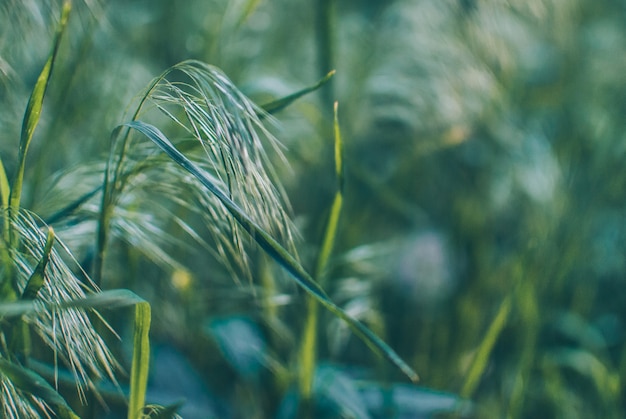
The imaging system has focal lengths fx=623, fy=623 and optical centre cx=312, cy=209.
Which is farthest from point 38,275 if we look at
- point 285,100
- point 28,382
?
point 285,100

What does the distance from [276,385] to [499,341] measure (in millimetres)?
333

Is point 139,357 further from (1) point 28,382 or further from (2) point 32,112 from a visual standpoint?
(2) point 32,112

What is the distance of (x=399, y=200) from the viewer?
804mm

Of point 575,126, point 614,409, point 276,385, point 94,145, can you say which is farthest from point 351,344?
point 575,126

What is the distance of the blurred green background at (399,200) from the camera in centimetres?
67

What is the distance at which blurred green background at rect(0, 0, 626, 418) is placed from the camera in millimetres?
672

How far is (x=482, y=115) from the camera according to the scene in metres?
0.99

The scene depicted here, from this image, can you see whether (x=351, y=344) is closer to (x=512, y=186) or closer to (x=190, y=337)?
(x=190, y=337)

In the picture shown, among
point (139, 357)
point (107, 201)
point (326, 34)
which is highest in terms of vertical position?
point (326, 34)

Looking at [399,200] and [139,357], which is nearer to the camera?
[139,357]

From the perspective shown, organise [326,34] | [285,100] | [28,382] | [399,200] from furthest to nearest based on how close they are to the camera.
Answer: [399,200] < [326,34] < [285,100] < [28,382]

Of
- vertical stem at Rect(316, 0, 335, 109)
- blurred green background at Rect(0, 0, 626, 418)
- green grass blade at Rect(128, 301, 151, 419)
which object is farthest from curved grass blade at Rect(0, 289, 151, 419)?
vertical stem at Rect(316, 0, 335, 109)

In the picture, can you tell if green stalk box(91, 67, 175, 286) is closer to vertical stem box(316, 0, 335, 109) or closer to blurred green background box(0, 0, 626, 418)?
blurred green background box(0, 0, 626, 418)

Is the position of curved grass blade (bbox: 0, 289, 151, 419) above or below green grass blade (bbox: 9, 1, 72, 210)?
below
